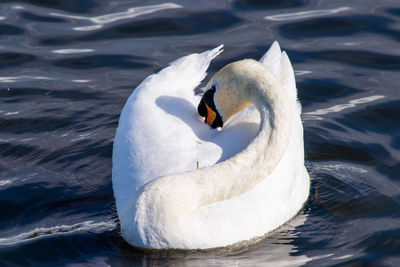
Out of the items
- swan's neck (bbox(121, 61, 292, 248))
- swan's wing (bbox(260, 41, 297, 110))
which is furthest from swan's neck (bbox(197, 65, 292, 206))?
swan's wing (bbox(260, 41, 297, 110))

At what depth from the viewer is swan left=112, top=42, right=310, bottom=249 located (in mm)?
5707

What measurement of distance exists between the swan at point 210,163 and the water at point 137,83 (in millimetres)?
221

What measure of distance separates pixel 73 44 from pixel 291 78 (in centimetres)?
397

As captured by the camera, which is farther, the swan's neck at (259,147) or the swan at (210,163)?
the swan's neck at (259,147)

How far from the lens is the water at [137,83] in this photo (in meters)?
6.11

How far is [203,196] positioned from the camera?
229 inches

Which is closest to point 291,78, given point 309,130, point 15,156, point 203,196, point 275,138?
point 309,130

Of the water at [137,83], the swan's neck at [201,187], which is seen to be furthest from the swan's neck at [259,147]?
the water at [137,83]

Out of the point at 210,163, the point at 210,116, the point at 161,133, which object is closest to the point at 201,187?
the point at 210,163

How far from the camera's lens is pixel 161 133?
6.45 m

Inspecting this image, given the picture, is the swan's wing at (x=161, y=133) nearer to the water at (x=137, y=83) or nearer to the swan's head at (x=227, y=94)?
the swan's head at (x=227, y=94)

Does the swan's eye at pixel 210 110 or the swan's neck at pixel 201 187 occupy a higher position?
the swan's eye at pixel 210 110

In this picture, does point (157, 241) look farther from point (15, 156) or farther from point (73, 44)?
point (73, 44)

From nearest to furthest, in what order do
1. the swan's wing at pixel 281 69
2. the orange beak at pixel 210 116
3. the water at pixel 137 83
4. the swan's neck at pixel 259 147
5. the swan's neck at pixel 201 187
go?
the swan's neck at pixel 201 187, the swan's neck at pixel 259 147, the water at pixel 137 83, the orange beak at pixel 210 116, the swan's wing at pixel 281 69
